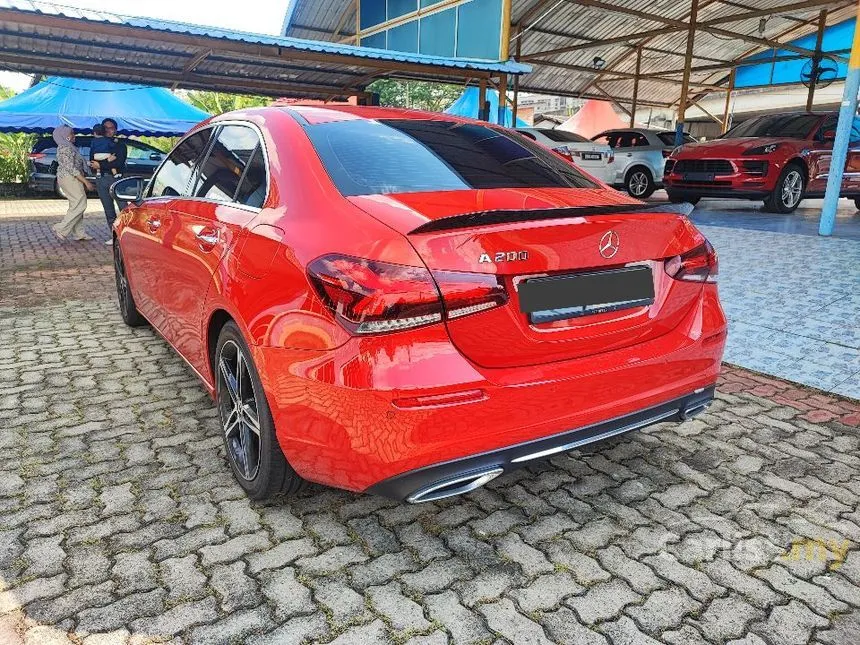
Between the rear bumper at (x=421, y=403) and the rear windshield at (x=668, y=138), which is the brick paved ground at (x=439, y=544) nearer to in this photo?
the rear bumper at (x=421, y=403)

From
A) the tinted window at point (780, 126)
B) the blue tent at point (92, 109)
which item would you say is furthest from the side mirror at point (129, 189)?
the blue tent at point (92, 109)

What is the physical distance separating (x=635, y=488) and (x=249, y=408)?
5.54 feet

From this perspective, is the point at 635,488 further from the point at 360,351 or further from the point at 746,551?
the point at 360,351

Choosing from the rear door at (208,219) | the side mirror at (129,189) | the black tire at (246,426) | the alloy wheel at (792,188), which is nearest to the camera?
the black tire at (246,426)

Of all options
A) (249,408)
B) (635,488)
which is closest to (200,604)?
(249,408)

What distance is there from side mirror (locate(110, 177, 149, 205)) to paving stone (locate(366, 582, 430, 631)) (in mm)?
3265

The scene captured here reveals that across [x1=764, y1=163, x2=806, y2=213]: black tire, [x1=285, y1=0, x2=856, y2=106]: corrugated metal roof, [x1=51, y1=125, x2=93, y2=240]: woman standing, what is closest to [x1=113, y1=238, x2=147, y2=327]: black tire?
[x1=51, y1=125, x2=93, y2=240]: woman standing

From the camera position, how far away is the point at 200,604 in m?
2.05

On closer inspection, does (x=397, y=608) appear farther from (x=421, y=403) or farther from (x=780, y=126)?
(x=780, y=126)

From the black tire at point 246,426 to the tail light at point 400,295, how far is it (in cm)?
62

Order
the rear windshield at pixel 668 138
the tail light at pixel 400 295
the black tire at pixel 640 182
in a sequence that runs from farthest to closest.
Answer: the rear windshield at pixel 668 138, the black tire at pixel 640 182, the tail light at pixel 400 295

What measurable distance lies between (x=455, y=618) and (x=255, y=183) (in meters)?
1.83

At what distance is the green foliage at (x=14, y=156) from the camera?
20.7m

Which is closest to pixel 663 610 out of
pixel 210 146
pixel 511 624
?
pixel 511 624
